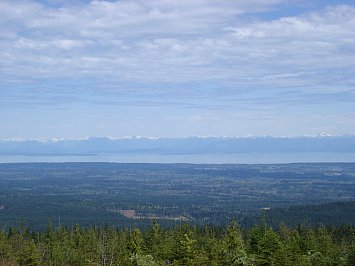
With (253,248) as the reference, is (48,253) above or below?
below

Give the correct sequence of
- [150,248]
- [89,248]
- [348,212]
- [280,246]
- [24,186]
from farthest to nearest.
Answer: [24,186] < [348,212] < [89,248] < [150,248] < [280,246]

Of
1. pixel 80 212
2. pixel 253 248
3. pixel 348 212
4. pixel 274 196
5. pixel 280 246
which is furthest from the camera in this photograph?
pixel 274 196

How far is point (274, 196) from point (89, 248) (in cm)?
11905

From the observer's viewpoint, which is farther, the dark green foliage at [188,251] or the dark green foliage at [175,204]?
the dark green foliage at [175,204]

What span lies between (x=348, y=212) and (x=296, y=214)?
9610 millimetres

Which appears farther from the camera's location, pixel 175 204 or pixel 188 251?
pixel 175 204

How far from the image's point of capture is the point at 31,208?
12812cm

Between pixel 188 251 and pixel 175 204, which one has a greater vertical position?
pixel 188 251

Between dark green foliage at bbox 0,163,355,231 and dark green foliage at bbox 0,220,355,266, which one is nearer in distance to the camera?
dark green foliage at bbox 0,220,355,266

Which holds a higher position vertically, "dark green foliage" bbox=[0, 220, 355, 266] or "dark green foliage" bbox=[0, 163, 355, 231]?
"dark green foliage" bbox=[0, 220, 355, 266]

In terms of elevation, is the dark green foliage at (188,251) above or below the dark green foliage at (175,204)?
above

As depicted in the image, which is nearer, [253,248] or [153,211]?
[253,248]

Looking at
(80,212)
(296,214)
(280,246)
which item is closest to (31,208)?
(80,212)

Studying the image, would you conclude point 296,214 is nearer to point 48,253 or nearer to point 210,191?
point 48,253
